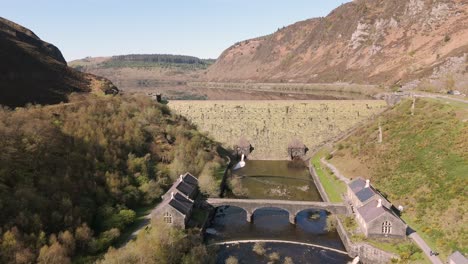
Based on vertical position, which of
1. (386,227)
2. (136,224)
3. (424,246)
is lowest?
(136,224)

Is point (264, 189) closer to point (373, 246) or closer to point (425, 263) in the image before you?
point (373, 246)

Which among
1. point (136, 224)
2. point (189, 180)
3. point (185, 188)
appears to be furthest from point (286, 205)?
point (136, 224)

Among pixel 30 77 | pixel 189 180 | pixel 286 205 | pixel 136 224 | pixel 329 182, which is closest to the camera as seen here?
pixel 136 224

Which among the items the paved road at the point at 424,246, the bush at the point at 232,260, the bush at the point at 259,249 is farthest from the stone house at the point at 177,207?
the paved road at the point at 424,246

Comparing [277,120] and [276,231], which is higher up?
[277,120]

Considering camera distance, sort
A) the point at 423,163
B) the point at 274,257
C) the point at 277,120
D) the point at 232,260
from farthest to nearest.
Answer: the point at 277,120, the point at 423,163, the point at 274,257, the point at 232,260

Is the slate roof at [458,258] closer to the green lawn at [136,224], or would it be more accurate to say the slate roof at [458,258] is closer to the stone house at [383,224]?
the stone house at [383,224]

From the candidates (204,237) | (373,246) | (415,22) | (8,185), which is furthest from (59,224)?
(415,22)

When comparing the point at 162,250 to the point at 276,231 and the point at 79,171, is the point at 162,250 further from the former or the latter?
the point at 79,171
